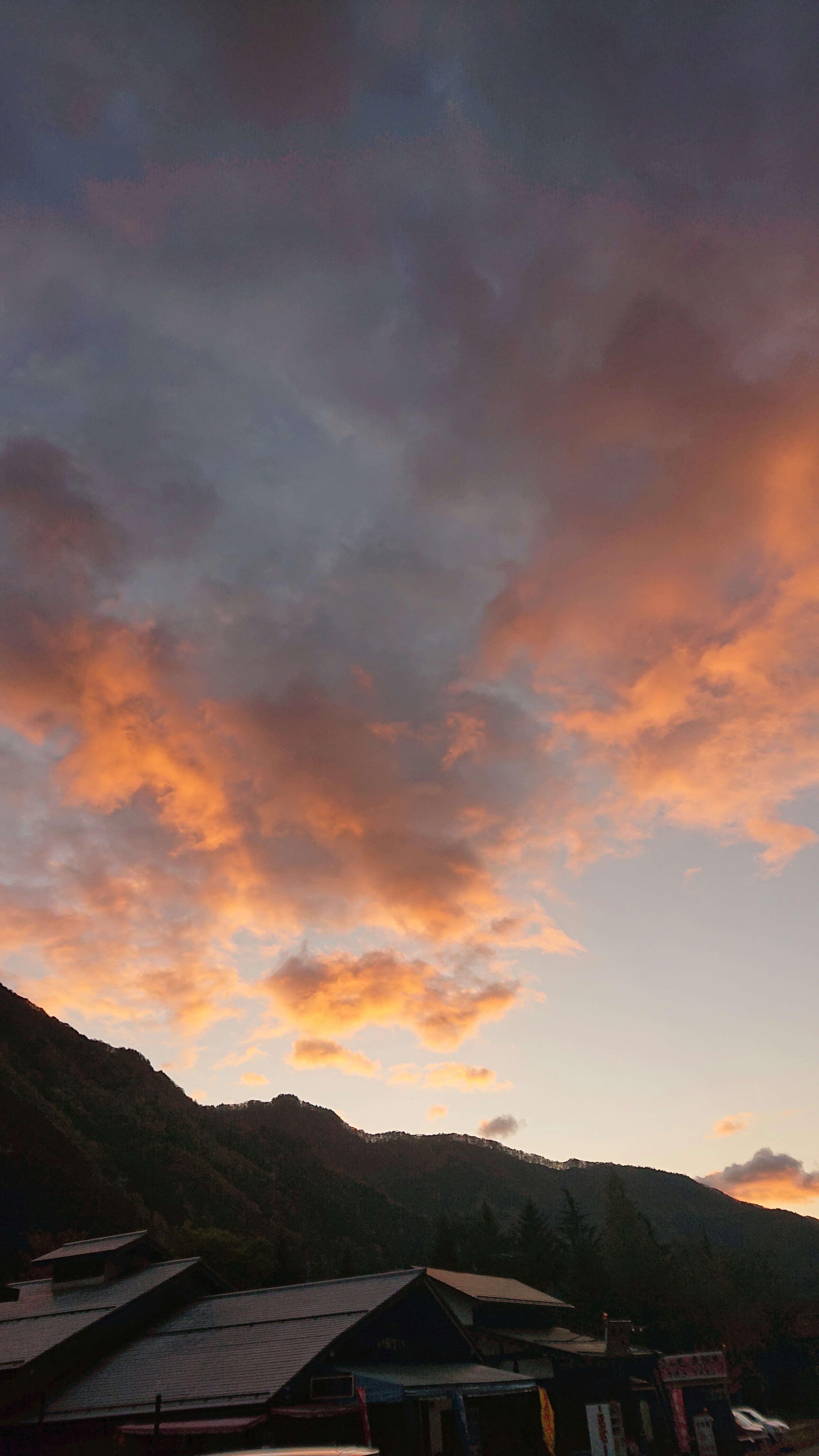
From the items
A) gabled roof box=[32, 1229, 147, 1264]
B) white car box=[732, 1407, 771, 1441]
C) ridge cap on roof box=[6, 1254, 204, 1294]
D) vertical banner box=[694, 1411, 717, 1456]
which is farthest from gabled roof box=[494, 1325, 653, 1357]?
gabled roof box=[32, 1229, 147, 1264]

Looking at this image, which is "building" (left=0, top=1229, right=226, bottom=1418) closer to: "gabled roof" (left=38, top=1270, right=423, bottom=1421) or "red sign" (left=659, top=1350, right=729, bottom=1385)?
"gabled roof" (left=38, top=1270, right=423, bottom=1421)

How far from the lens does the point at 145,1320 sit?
2998cm

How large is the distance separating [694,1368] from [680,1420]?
188 centimetres

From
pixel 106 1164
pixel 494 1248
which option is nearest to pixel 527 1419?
pixel 494 1248

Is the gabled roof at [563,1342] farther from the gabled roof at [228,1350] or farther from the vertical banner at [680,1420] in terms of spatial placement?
the gabled roof at [228,1350]

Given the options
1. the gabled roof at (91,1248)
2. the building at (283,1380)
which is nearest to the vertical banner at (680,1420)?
the building at (283,1380)

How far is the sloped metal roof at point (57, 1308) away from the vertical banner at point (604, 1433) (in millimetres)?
16340

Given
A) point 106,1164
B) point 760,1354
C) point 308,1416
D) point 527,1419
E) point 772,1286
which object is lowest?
point 772,1286

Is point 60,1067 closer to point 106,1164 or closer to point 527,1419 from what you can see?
point 106,1164

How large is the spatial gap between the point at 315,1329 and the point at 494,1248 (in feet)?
270

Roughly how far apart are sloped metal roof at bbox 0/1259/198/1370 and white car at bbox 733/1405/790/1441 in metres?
26.8

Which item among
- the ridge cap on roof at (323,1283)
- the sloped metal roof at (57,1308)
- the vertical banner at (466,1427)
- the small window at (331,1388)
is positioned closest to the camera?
the small window at (331,1388)

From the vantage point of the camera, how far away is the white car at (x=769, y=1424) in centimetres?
3566

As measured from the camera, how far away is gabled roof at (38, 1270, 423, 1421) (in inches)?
867
